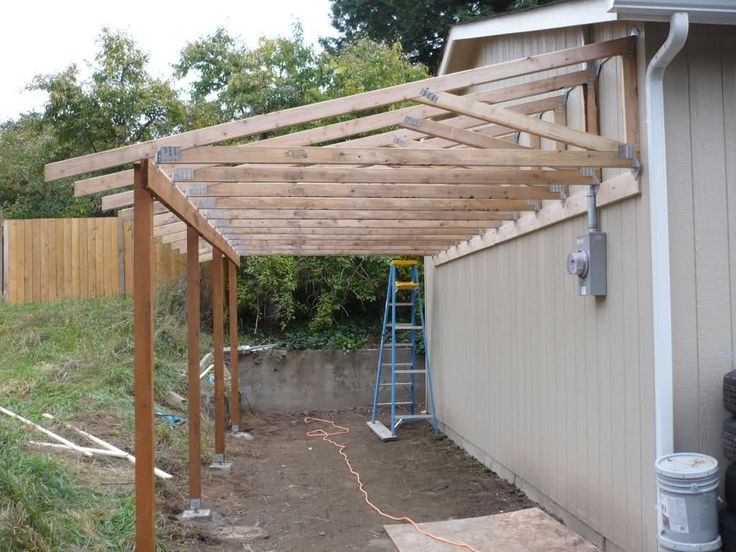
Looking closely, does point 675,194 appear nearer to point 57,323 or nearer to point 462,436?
point 462,436

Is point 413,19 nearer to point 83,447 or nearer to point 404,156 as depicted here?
point 83,447

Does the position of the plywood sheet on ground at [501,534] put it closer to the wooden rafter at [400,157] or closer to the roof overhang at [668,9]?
the wooden rafter at [400,157]

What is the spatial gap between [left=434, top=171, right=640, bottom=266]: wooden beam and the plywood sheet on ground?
2.29 metres

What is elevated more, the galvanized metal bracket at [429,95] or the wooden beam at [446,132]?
the galvanized metal bracket at [429,95]

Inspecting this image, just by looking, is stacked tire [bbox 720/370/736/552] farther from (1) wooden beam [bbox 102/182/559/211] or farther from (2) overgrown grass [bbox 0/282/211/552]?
(2) overgrown grass [bbox 0/282/211/552]

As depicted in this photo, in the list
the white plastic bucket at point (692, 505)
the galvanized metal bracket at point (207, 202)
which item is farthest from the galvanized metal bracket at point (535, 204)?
the white plastic bucket at point (692, 505)

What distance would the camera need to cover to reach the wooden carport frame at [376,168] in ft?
12.5

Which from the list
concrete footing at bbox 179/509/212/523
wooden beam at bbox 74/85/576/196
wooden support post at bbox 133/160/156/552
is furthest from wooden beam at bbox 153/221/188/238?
wooden support post at bbox 133/160/156/552

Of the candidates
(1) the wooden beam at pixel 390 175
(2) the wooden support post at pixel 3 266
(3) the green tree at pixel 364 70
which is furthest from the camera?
(3) the green tree at pixel 364 70

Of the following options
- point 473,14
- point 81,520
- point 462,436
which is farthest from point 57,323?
point 473,14

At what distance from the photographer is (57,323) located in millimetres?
10352

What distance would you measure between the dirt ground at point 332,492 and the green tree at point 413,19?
11482mm

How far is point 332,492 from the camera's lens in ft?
22.2

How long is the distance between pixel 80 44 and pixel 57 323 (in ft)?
29.2
